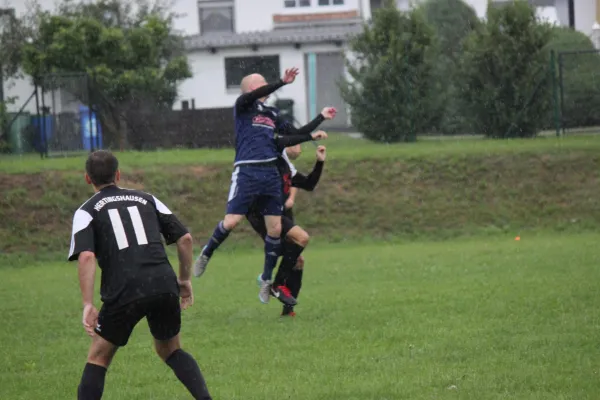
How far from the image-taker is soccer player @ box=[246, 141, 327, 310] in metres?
10.8

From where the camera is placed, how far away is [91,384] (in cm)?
619

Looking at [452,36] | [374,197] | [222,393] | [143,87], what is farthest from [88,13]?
[222,393]

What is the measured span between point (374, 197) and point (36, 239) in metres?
6.47

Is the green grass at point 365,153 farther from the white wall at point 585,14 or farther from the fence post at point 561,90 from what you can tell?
the white wall at point 585,14

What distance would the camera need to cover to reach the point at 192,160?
76.0ft

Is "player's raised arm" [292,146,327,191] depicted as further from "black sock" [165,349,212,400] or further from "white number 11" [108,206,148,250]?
"white number 11" [108,206,148,250]

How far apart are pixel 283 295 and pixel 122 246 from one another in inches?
182

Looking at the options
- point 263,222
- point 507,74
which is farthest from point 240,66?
point 263,222

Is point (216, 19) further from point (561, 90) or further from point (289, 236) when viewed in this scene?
point (289, 236)

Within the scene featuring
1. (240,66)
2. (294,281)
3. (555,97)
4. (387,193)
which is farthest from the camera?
(240,66)

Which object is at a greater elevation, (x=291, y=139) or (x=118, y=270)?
(x=291, y=139)

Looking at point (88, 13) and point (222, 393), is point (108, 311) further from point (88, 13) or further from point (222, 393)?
point (88, 13)

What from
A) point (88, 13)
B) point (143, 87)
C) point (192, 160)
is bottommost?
point (192, 160)

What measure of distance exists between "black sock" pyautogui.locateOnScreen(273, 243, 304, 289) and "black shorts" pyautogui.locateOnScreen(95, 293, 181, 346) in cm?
448
